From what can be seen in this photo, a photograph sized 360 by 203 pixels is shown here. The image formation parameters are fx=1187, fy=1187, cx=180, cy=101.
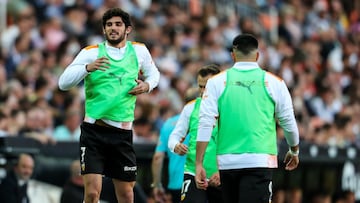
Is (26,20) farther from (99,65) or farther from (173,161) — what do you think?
(99,65)

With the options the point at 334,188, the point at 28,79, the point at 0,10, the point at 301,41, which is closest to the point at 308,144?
the point at 334,188

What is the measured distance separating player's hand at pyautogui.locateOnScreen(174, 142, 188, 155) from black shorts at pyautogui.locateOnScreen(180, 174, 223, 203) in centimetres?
27

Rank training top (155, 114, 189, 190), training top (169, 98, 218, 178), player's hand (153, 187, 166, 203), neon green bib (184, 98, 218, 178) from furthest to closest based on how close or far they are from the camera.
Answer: player's hand (153, 187, 166, 203) → training top (155, 114, 189, 190) → training top (169, 98, 218, 178) → neon green bib (184, 98, 218, 178)

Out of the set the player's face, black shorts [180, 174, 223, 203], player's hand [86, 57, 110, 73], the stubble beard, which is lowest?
black shorts [180, 174, 223, 203]

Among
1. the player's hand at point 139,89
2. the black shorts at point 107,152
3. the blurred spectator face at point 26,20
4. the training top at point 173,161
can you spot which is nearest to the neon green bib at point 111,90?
the player's hand at point 139,89

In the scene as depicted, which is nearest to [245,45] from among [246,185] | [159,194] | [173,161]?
[246,185]

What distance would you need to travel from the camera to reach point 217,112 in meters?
11.6

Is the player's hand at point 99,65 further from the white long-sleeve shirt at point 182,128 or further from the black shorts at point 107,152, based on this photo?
the white long-sleeve shirt at point 182,128

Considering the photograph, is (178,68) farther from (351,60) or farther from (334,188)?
(351,60)

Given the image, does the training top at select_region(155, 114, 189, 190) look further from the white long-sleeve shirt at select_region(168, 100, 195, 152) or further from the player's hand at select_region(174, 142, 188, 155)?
the player's hand at select_region(174, 142, 188, 155)

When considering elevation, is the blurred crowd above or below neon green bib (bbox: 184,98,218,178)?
above

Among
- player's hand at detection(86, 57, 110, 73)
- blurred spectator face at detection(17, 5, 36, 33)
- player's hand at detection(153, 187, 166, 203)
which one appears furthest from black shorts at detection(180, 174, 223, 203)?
blurred spectator face at detection(17, 5, 36, 33)

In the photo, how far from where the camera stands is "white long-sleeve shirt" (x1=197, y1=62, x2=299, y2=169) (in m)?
11.5

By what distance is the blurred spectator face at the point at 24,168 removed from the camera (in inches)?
613
